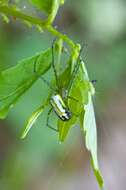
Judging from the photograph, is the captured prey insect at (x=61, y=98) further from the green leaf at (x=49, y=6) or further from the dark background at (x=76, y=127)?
the dark background at (x=76, y=127)

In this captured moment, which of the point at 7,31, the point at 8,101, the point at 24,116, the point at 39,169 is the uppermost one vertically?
the point at 7,31

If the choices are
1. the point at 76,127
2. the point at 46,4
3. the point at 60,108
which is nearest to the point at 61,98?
the point at 60,108

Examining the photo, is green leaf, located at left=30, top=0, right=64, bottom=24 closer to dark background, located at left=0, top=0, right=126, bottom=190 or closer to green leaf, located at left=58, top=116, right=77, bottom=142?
green leaf, located at left=58, top=116, right=77, bottom=142

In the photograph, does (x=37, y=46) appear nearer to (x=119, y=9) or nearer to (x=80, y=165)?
(x=119, y=9)

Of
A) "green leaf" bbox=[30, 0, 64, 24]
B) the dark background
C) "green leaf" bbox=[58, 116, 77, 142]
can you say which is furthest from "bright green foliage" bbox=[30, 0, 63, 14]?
the dark background

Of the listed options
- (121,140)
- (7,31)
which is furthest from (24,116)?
(121,140)

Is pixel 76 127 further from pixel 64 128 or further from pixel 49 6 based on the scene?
pixel 49 6
